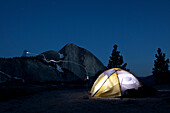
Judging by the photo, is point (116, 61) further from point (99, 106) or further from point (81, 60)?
point (81, 60)

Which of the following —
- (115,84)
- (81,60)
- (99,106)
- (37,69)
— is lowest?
(99,106)

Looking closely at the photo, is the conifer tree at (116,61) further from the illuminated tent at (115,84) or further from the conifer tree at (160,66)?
the illuminated tent at (115,84)

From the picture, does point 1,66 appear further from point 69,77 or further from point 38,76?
point 69,77

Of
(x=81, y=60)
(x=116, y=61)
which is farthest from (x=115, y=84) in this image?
(x=81, y=60)

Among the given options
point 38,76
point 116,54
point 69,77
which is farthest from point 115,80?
point 69,77

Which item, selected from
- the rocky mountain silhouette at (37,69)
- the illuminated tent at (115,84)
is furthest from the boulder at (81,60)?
the illuminated tent at (115,84)

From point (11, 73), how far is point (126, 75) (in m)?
27.4

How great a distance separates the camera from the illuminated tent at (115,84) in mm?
10367

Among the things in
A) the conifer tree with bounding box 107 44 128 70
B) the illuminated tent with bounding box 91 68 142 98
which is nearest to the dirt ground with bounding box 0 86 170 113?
the illuminated tent with bounding box 91 68 142 98

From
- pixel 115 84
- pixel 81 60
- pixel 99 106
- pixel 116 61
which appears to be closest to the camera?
pixel 99 106

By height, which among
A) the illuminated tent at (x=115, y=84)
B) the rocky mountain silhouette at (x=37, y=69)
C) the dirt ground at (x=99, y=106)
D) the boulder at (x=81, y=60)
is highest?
the boulder at (x=81, y=60)

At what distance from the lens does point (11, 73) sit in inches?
1259

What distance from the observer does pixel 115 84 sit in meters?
10.6

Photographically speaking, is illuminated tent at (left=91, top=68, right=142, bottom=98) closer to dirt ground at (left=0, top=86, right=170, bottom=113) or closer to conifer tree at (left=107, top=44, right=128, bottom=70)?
dirt ground at (left=0, top=86, right=170, bottom=113)
